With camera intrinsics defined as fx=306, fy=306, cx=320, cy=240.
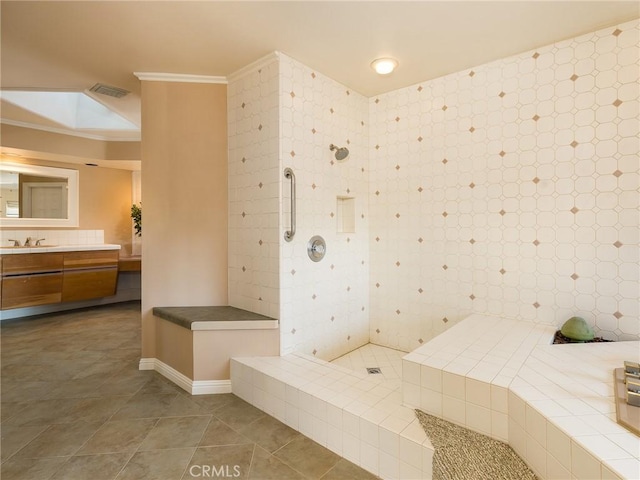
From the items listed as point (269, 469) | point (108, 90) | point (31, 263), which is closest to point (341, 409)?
point (269, 469)

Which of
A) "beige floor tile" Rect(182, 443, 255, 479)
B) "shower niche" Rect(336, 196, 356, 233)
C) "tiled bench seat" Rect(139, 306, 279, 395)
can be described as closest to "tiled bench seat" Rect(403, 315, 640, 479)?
"beige floor tile" Rect(182, 443, 255, 479)

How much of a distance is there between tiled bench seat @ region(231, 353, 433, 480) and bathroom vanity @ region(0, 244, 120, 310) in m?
3.61

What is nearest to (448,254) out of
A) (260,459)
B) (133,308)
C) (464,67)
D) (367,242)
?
(367,242)

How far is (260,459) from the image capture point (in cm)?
149

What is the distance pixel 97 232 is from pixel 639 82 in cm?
633

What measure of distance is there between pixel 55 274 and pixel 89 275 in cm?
39

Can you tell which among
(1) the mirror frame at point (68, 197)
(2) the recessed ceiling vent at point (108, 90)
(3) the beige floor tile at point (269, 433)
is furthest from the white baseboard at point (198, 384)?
(1) the mirror frame at point (68, 197)

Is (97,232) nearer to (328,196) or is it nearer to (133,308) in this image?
(133,308)

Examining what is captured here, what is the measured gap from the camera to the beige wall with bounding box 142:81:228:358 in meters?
2.48

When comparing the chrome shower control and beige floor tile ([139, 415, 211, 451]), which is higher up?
the chrome shower control

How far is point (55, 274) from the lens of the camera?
13.6 feet

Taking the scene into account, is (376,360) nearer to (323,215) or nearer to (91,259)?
(323,215)

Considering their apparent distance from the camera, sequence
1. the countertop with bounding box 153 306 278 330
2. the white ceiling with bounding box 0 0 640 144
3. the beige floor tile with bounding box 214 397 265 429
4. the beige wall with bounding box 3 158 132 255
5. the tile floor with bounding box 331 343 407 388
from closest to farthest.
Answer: the white ceiling with bounding box 0 0 640 144 < the beige floor tile with bounding box 214 397 265 429 < the countertop with bounding box 153 306 278 330 < the tile floor with bounding box 331 343 407 388 < the beige wall with bounding box 3 158 132 255

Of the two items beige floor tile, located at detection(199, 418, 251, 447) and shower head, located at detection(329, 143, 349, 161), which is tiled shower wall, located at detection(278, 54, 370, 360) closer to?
shower head, located at detection(329, 143, 349, 161)
